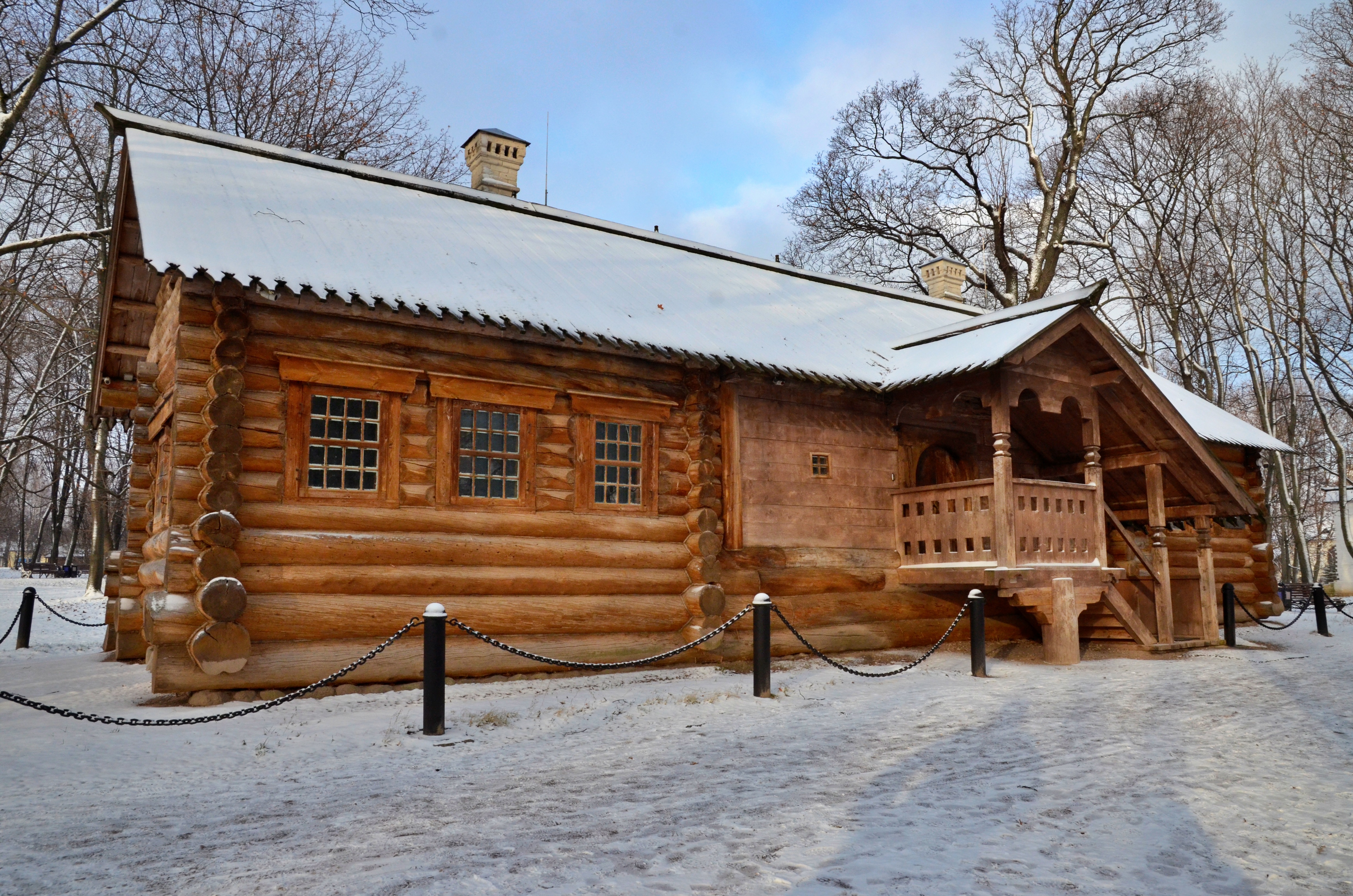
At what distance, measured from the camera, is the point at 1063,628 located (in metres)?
12.1

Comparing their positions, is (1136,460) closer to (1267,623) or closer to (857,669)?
(857,669)

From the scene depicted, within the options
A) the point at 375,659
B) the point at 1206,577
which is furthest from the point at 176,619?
the point at 1206,577

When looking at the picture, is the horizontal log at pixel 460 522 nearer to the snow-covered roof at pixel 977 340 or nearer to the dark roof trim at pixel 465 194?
the snow-covered roof at pixel 977 340

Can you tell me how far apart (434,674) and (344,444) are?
3.37 m

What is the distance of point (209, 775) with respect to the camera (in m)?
6.23

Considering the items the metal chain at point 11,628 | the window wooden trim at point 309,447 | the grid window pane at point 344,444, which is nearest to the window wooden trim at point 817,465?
the window wooden trim at point 309,447

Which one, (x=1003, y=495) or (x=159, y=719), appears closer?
(x=159, y=719)

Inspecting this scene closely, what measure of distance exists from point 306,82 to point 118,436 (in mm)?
17276

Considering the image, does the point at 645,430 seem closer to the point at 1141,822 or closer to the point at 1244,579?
the point at 1141,822

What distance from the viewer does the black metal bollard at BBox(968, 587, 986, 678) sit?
35.1ft

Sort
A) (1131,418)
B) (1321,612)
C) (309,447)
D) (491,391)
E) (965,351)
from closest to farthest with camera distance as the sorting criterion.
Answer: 1. (309,447)
2. (491,391)
3. (965,351)
4. (1131,418)
5. (1321,612)

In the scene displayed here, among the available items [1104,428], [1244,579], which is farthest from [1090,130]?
[1104,428]

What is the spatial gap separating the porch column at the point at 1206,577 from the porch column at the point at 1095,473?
2.81 meters

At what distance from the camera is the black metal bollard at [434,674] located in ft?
23.9
